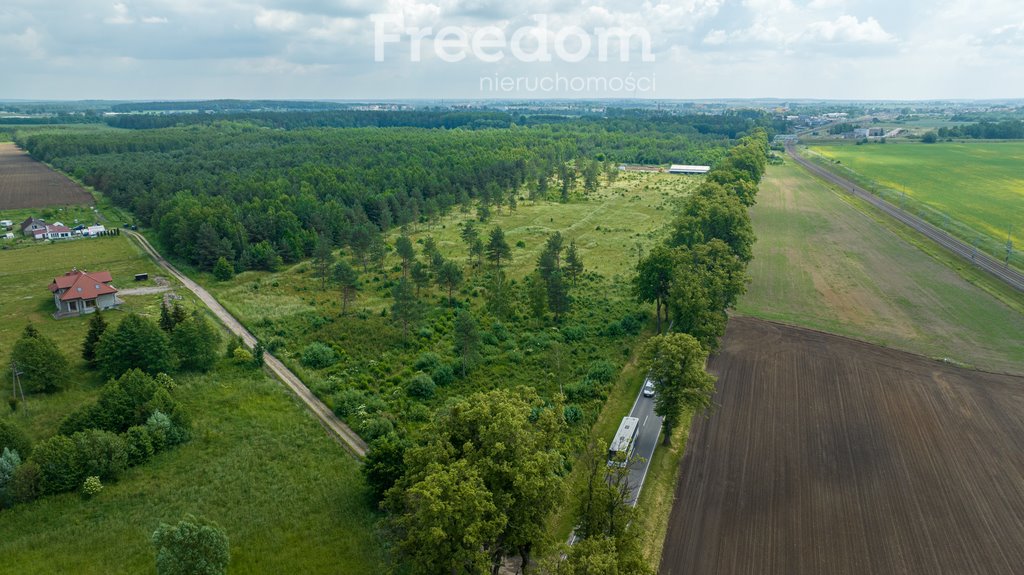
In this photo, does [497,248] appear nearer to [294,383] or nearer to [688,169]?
[294,383]

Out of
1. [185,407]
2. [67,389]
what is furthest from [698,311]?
[67,389]

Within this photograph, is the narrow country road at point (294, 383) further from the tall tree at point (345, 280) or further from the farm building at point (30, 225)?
the farm building at point (30, 225)

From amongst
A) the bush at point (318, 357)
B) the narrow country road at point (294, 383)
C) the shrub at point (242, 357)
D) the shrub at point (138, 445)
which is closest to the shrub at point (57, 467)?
the shrub at point (138, 445)

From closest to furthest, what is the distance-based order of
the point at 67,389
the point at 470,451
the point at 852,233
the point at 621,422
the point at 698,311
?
the point at 470,451 < the point at 621,422 < the point at 67,389 < the point at 698,311 < the point at 852,233

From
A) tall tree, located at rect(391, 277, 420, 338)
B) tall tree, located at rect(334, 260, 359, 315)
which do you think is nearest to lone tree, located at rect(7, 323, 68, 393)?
tall tree, located at rect(334, 260, 359, 315)

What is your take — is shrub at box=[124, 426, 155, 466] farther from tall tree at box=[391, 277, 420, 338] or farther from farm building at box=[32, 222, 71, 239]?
farm building at box=[32, 222, 71, 239]

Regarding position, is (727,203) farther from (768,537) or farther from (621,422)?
(768,537)

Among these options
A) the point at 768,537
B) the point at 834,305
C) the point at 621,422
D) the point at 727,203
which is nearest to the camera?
the point at 768,537

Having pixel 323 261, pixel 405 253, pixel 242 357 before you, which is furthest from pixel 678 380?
pixel 323 261
